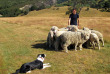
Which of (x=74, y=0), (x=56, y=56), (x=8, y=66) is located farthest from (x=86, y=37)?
(x=74, y=0)

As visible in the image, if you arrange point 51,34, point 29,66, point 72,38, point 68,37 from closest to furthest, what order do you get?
point 29,66
point 68,37
point 72,38
point 51,34

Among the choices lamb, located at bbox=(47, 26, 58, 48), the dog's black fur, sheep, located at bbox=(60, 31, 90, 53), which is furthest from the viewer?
lamb, located at bbox=(47, 26, 58, 48)

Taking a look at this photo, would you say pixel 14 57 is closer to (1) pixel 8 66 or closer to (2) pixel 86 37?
(1) pixel 8 66

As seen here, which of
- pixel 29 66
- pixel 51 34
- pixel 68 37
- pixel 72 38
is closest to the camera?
pixel 29 66

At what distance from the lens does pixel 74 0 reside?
2080 inches

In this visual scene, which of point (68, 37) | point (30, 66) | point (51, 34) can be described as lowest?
point (30, 66)

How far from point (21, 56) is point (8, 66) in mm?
1624

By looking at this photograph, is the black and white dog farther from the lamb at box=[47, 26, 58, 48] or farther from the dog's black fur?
the lamb at box=[47, 26, 58, 48]

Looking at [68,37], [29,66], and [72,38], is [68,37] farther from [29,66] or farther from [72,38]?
[29,66]

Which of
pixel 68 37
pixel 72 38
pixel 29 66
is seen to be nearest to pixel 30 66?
pixel 29 66

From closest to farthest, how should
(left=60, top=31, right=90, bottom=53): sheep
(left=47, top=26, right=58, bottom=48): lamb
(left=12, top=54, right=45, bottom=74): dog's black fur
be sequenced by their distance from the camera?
(left=12, top=54, right=45, bottom=74): dog's black fur < (left=60, top=31, right=90, bottom=53): sheep < (left=47, top=26, right=58, bottom=48): lamb

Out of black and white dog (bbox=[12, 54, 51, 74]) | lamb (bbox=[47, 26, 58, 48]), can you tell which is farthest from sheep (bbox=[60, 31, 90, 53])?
black and white dog (bbox=[12, 54, 51, 74])

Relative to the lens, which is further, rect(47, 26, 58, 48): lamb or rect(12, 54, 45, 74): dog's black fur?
rect(47, 26, 58, 48): lamb

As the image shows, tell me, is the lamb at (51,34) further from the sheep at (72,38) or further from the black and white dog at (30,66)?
the black and white dog at (30,66)
